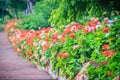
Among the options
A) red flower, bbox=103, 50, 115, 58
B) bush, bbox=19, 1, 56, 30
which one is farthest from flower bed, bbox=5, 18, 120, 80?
bush, bbox=19, 1, 56, 30

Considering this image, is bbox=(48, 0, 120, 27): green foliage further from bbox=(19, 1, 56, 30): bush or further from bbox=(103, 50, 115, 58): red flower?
bbox=(19, 1, 56, 30): bush

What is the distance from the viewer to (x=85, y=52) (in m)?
6.79

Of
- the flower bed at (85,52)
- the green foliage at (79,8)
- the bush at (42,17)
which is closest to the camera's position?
the flower bed at (85,52)

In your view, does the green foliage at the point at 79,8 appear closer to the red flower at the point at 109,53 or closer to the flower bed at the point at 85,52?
the flower bed at the point at 85,52

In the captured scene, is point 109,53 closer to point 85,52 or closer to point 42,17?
point 85,52

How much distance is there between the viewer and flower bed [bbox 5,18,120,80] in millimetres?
5281

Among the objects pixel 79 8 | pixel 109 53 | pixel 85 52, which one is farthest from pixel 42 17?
pixel 109 53

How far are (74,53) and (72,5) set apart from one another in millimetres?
1025

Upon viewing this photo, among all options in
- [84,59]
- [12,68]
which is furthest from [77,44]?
[12,68]

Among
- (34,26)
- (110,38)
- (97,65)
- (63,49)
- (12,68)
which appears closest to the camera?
(97,65)

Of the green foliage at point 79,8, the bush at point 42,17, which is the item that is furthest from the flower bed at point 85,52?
the bush at point 42,17

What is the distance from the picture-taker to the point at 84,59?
6.52m

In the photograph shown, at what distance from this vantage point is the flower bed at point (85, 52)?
5281 millimetres

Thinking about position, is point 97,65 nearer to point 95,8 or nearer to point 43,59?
point 95,8
